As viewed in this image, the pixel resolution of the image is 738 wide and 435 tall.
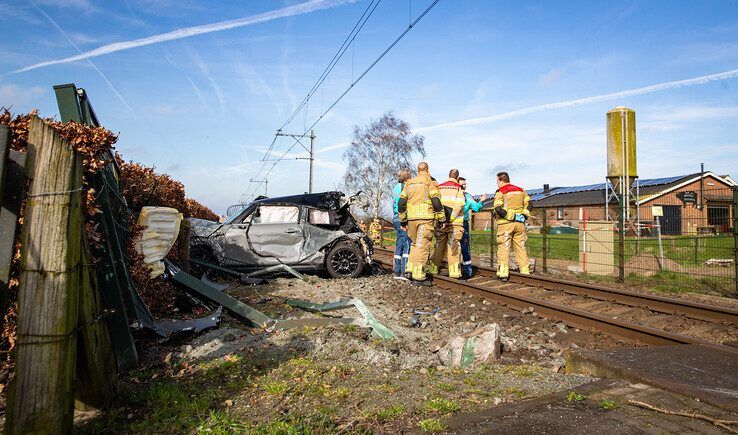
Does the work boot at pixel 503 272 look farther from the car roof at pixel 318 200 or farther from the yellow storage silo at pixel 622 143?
the yellow storage silo at pixel 622 143

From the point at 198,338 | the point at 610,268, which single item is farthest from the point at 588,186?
the point at 198,338

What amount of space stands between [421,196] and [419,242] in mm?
837

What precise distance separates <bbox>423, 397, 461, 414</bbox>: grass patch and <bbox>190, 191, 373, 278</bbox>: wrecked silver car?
22.8ft

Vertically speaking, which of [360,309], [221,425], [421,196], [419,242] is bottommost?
[221,425]

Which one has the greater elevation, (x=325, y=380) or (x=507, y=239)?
(x=507, y=239)

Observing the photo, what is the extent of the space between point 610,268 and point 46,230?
465 inches

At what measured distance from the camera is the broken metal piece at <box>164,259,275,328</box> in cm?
539

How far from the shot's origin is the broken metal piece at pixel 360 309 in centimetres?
508

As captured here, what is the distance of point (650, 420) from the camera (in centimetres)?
274

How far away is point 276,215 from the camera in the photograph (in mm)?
10281

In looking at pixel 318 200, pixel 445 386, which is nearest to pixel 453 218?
pixel 318 200

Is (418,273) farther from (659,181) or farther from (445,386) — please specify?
(659,181)

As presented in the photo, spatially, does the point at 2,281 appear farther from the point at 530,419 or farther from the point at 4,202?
the point at 530,419

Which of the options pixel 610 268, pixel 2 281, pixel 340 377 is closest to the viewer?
pixel 2 281
